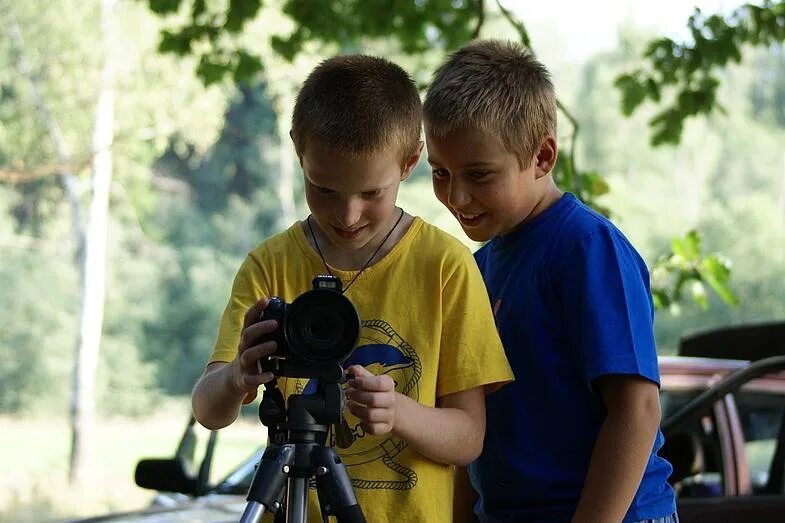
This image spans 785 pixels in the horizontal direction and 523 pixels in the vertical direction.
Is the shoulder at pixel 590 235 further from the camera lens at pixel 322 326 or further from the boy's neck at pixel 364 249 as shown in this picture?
the camera lens at pixel 322 326

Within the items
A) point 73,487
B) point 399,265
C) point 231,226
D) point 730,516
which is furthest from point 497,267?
point 231,226

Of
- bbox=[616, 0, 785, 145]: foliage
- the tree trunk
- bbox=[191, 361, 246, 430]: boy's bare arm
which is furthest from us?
the tree trunk

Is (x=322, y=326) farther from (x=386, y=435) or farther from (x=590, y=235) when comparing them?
(x=590, y=235)

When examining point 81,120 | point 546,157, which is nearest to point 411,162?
point 546,157

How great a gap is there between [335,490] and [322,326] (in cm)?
24

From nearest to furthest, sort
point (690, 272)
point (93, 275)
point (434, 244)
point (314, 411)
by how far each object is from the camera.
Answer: point (314, 411) < point (434, 244) < point (690, 272) < point (93, 275)

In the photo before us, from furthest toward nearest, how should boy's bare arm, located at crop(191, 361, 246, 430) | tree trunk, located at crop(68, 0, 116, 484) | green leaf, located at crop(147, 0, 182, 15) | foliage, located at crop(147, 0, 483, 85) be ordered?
tree trunk, located at crop(68, 0, 116, 484), foliage, located at crop(147, 0, 483, 85), green leaf, located at crop(147, 0, 182, 15), boy's bare arm, located at crop(191, 361, 246, 430)

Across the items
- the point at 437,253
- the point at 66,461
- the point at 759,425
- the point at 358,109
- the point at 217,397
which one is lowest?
the point at 66,461

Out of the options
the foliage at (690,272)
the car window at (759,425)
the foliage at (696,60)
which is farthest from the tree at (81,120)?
the car window at (759,425)

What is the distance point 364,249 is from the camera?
81.0 inches

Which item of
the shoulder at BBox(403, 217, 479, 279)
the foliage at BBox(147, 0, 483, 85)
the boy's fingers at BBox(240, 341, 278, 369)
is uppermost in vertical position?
the foliage at BBox(147, 0, 483, 85)

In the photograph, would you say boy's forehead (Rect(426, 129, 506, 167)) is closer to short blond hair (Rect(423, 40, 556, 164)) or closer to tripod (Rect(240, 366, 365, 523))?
short blond hair (Rect(423, 40, 556, 164))

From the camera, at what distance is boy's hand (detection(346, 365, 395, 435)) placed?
1750mm

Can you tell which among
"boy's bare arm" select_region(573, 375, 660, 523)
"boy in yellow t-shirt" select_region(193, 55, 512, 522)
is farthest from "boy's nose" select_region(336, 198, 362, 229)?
"boy's bare arm" select_region(573, 375, 660, 523)
